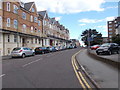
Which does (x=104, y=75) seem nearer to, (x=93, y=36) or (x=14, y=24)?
(x=14, y=24)

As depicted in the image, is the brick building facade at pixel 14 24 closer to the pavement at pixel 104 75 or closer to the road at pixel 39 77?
the road at pixel 39 77

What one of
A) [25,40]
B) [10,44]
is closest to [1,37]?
[10,44]

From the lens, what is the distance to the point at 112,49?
1938 cm

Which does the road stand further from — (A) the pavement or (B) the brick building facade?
(B) the brick building facade

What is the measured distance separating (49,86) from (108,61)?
7015 mm

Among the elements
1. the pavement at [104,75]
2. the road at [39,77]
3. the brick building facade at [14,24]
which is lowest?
the road at [39,77]

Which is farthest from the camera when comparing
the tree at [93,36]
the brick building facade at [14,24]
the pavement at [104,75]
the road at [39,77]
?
the tree at [93,36]

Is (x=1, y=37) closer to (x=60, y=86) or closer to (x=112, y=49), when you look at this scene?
(x=112, y=49)

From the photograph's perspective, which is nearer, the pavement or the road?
the pavement

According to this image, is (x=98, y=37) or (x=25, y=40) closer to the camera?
(x=25, y=40)

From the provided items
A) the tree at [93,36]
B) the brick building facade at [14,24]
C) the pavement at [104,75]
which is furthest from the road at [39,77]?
the tree at [93,36]

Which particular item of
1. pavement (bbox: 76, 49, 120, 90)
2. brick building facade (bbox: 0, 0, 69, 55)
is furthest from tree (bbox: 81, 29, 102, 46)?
pavement (bbox: 76, 49, 120, 90)

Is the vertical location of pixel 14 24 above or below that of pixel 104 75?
above

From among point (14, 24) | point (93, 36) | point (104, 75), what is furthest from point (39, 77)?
point (93, 36)
